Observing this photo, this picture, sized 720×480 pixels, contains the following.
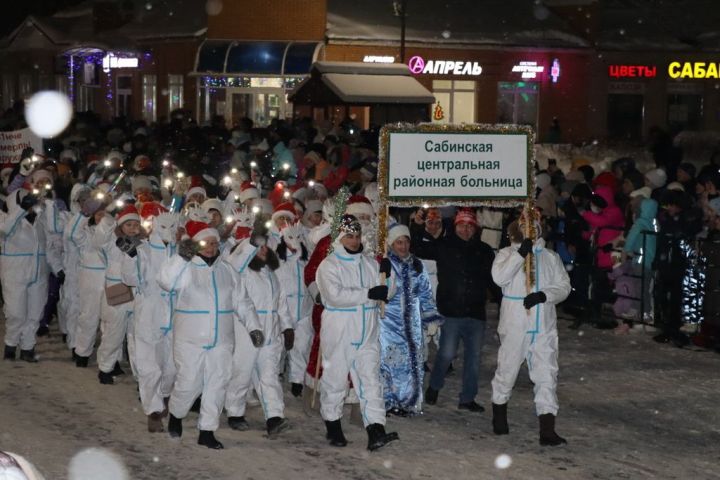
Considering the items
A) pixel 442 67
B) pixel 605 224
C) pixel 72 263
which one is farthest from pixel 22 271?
A: pixel 442 67

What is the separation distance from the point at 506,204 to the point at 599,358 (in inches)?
132

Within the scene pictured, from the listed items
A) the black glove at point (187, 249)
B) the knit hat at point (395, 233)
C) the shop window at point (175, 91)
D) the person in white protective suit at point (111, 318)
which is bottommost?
the person in white protective suit at point (111, 318)

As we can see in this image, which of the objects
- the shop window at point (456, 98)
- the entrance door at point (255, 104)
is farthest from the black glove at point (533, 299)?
the shop window at point (456, 98)

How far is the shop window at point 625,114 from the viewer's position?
44906 millimetres

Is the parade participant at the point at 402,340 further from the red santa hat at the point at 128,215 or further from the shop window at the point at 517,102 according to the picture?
the shop window at the point at 517,102

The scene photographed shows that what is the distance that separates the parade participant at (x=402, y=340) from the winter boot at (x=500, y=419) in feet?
2.72

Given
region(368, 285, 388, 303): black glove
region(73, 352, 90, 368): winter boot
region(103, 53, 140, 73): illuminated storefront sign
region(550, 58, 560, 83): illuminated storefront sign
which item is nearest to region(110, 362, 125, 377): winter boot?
region(73, 352, 90, 368): winter boot

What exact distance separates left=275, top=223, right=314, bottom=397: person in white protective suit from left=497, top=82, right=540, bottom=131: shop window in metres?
32.8

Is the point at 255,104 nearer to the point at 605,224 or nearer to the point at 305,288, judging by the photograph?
the point at 605,224

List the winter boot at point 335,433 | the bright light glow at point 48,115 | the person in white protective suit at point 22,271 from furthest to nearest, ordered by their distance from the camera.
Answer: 1. the bright light glow at point 48,115
2. the person in white protective suit at point 22,271
3. the winter boot at point 335,433

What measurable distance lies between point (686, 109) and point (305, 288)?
120 ft

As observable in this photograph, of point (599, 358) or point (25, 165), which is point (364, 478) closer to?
point (599, 358)

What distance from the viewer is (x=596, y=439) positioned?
960cm

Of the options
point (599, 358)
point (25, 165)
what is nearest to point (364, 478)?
point (599, 358)
